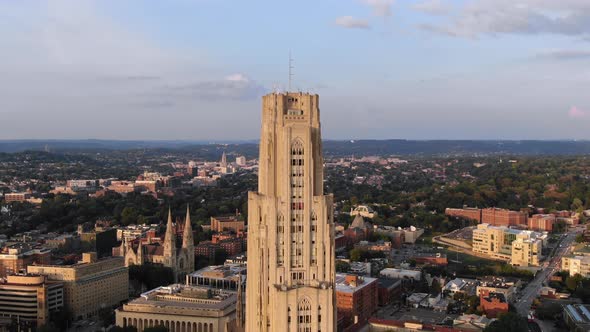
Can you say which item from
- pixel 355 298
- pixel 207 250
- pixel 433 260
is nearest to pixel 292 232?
pixel 355 298

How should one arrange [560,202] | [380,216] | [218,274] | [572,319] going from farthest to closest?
1. [560,202]
2. [380,216]
3. [218,274]
4. [572,319]

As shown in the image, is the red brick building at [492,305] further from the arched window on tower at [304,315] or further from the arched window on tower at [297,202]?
the arched window on tower at [297,202]

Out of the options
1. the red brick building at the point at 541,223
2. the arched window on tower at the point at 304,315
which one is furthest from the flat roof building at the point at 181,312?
the red brick building at the point at 541,223

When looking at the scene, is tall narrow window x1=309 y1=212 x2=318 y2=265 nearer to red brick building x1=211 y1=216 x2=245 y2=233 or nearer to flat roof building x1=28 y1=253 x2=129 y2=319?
flat roof building x1=28 y1=253 x2=129 y2=319

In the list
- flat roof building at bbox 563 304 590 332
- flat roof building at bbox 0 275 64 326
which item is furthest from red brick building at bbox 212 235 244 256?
flat roof building at bbox 563 304 590 332

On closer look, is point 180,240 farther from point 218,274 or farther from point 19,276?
point 19,276

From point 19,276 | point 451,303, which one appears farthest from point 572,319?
point 19,276
